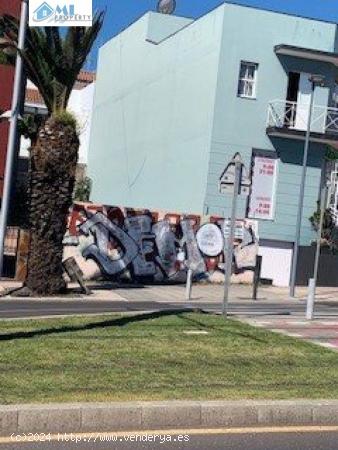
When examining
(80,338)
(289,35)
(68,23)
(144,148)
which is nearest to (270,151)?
(289,35)

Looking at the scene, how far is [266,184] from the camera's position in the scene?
102 feet

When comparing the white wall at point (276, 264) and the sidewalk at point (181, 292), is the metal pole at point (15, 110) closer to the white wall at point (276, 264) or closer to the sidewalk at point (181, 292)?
the sidewalk at point (181, 292)

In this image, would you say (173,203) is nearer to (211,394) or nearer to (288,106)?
(288,106)

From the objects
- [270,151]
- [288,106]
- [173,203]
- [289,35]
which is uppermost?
[289,35]

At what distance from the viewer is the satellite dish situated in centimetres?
3981

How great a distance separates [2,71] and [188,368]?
2176 centimetres

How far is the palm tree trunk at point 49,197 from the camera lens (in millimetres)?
18531

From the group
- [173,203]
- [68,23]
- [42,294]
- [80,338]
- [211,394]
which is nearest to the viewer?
[211,394]

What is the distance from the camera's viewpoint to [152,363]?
28.3 feet

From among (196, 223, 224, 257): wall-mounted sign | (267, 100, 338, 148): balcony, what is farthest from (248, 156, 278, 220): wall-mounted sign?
(196, 223, 224, 257): wall-mounted sign

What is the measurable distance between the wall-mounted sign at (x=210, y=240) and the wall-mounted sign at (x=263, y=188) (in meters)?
3.22

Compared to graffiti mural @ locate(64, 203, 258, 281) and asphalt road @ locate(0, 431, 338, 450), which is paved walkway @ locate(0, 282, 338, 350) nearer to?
graffiti mural @ locate(64, 203, 258, 281)

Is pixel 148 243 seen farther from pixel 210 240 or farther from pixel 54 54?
pixel 54 54

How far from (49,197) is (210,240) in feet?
33.7
